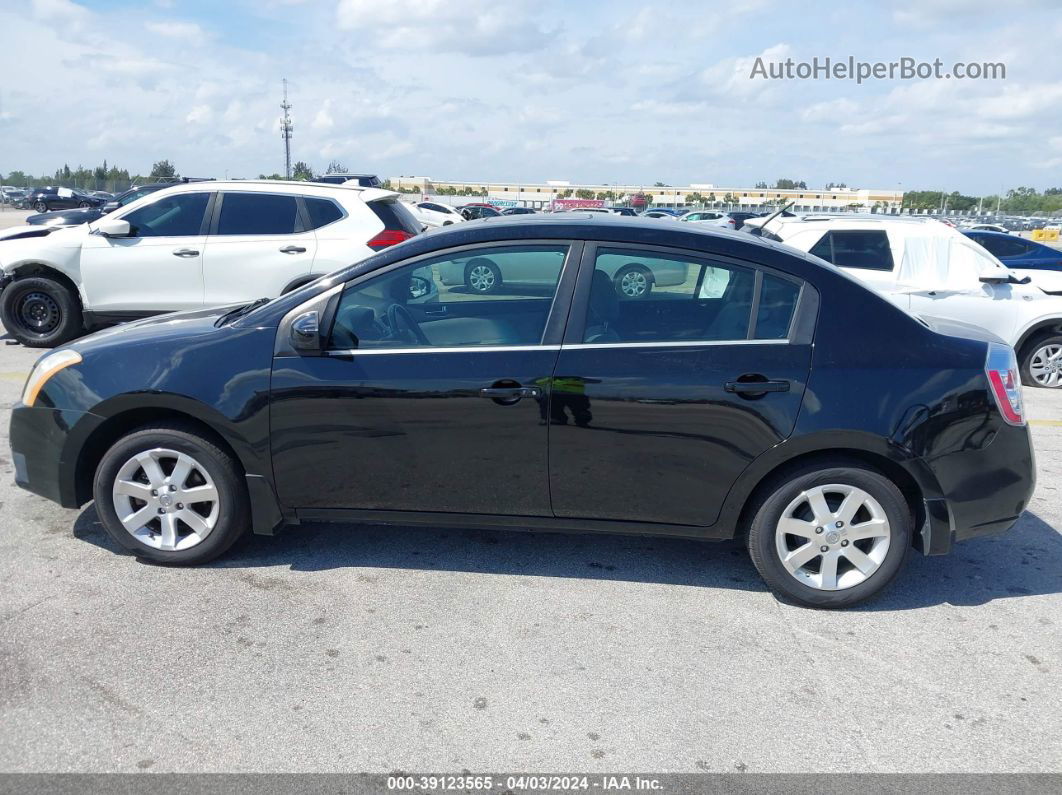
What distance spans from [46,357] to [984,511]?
4.46 meters

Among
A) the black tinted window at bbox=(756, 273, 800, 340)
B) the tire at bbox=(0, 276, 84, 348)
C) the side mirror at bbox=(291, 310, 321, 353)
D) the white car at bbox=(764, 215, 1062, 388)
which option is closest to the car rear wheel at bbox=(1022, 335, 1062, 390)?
the white car at bbox=(764, 215, 1062, 388)

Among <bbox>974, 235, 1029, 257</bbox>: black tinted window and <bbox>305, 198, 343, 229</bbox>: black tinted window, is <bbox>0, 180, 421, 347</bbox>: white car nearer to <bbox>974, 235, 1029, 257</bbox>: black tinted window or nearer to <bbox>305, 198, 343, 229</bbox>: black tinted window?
<bbox>305, 198, 343, 229</bbox>: black tinted window

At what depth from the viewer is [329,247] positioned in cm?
861

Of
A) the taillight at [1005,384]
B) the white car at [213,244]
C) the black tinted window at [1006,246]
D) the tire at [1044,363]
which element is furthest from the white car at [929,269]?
the black tinted window at [1006,246]

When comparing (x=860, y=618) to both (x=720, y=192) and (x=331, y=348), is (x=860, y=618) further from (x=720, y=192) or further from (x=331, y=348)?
(x=720, y=192)

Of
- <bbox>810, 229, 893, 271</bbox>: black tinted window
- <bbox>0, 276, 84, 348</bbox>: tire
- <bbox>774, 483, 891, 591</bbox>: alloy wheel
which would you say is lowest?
<bbox>774, 483, 891, 591</bbox>: alloy wheel

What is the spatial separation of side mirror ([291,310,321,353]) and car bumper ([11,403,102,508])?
1.04 m

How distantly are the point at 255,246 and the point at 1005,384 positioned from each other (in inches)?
276

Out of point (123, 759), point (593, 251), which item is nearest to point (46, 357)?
point (123, 759)

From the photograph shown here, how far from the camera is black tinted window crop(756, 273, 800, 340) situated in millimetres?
3811

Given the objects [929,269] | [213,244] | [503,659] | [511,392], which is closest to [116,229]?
[213,244]

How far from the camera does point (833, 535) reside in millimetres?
3826

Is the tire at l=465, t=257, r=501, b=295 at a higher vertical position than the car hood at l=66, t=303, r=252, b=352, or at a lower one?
higher

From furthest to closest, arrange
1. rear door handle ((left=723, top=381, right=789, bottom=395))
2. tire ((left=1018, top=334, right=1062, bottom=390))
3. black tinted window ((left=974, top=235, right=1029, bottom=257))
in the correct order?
black tinted window ((left=974, top=235, right=1029, bottom=257))
tire ((left=1018, top=334, right=1062, bottom=390))
rear door handle ((left=723, top=381, right=789, bottom=395))
